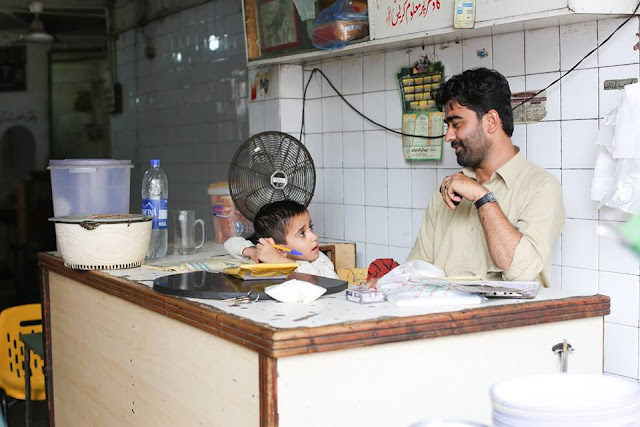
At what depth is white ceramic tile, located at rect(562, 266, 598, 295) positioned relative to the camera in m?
3.19

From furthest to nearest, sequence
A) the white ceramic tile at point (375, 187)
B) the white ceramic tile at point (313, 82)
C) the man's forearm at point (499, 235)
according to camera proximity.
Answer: the white ceramic tile at point (313, 82), the white ceramic tile at point (375, 187), the man's forearm at point (499, 235)

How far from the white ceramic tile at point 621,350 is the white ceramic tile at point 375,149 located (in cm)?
148

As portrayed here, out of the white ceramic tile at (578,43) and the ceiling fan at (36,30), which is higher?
the ceiling fan at (36,30)

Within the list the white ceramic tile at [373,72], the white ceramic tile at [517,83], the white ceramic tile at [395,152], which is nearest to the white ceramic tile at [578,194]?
the white ceramic tile at [517,83]

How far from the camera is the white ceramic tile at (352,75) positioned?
4316 mm

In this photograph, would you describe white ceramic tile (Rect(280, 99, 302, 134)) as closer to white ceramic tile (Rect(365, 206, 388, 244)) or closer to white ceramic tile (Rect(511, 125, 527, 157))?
white ceramic tile (Rect(365, 206, 388, 244))

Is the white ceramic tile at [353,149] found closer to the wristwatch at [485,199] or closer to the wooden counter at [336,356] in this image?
the wristwatch at [485,199]

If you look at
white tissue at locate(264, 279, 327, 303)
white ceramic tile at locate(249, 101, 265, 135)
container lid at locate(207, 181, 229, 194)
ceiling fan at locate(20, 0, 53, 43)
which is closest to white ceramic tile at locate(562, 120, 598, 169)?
white tissue at locate(264, 279, 327, 303)

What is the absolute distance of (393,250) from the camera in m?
4.18

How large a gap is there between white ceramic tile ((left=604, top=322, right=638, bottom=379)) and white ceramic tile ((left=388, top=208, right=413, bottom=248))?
3.78 feet

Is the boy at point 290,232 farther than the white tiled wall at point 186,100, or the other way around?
the white tiled wall at point 186,100

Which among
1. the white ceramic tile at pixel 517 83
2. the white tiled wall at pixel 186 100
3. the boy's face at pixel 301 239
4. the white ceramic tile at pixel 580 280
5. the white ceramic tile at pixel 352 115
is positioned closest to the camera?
the white ceramic tile at pixel 580 280

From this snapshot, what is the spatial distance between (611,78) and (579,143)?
0.92ft

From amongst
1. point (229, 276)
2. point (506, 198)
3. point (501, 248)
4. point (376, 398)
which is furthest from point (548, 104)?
point (376, 398)
